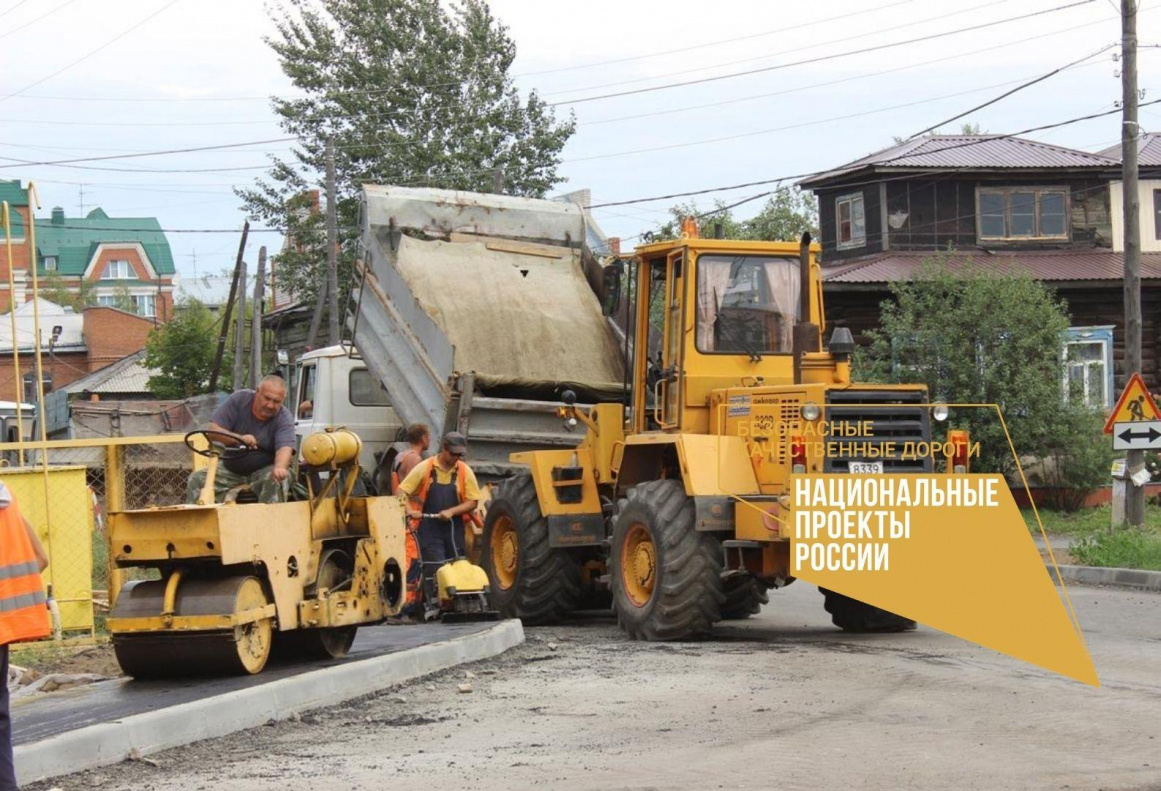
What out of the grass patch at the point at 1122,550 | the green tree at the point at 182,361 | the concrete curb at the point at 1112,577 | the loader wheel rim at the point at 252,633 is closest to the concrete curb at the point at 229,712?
the loader wheel rim at the point at 252,633

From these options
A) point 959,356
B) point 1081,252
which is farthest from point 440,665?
point 1081,252

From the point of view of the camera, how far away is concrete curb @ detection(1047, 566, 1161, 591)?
17953mm

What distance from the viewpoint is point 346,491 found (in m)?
10.8

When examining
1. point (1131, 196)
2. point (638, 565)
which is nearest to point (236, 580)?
point (638, 565)

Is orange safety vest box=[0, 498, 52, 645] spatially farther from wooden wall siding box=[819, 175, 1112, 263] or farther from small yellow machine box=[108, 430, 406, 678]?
wooden wall siding box=[819, 175, 1112, 263]

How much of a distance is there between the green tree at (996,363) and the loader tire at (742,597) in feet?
42.8

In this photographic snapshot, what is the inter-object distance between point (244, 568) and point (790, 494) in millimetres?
4060

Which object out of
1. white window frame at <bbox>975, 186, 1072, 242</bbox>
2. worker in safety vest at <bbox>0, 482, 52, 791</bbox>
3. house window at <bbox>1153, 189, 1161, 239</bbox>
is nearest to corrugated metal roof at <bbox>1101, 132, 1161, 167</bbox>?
house window at <bbox>1153, 189, 1161, 239</bbox>

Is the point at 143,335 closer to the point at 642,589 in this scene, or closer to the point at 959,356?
the point at 959,356

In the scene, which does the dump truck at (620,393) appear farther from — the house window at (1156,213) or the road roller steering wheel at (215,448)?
the house window at (1156,213)

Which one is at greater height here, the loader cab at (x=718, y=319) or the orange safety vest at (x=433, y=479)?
the loader cab at (x=718, y=319)

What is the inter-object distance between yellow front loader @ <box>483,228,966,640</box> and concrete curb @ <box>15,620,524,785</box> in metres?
1.84

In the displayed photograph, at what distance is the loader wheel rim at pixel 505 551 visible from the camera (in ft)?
46.8

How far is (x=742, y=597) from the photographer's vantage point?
41.7 ft
